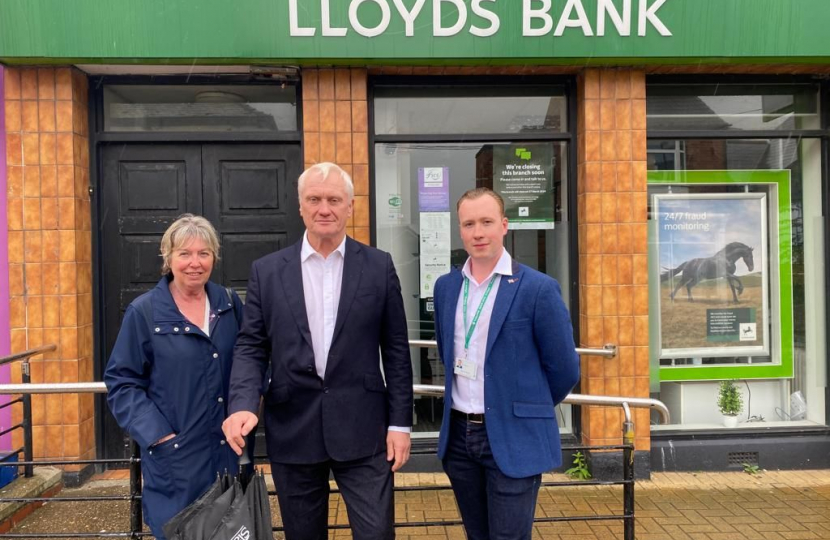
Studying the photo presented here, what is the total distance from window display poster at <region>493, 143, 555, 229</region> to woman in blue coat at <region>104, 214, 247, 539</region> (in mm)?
3200

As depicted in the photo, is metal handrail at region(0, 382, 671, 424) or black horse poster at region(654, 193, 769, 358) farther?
black horse poster at region(654, 193, 769, 358)

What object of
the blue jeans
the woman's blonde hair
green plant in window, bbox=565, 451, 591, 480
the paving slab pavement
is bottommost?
the paving slab pavement

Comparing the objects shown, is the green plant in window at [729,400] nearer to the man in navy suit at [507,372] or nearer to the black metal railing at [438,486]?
the black metal railing at [438,486]

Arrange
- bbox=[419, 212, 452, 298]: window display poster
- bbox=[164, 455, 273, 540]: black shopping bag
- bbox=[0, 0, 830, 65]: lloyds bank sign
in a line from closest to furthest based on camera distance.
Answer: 1. bbox=[164, 455, 273, 540]: black shopping bag
2. bbox=[0, 0, 830, 65]: lloyds bank sign
3. bbox=[419, 212, 452, 298]: window display poster

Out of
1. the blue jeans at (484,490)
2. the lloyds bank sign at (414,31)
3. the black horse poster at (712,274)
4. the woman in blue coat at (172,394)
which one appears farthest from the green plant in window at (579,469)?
the woman in blue coat at (172,394)

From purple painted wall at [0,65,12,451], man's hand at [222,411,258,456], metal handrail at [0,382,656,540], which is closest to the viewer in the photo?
man's hand at [222,411,258,456]

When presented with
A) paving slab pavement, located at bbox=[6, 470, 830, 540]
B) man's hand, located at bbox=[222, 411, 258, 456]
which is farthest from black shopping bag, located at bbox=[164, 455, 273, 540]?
paving slab pavement, located at bbox=[6, 470, 830, 540]

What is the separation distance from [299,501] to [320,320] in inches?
28.7

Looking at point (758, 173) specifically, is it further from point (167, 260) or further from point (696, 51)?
point (167, 260)

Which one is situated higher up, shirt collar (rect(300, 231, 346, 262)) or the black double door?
the black double door

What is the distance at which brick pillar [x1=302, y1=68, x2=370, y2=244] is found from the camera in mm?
4789

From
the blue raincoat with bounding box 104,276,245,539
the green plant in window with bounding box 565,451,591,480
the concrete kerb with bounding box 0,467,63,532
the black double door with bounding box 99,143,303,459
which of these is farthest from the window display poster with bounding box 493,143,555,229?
the concrete kerb with bounding box 0,467,63,532

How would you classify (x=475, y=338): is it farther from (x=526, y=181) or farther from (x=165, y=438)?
(x=526, y=181)

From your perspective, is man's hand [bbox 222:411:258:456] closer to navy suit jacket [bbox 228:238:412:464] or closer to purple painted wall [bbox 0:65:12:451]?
navy suit jacket [bbox 228:238:412:464]
